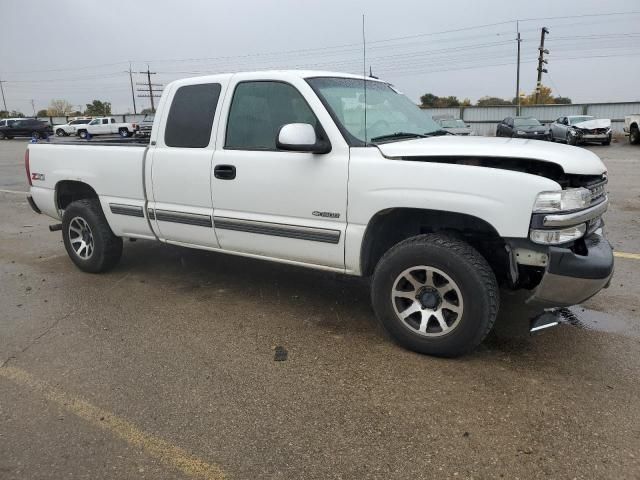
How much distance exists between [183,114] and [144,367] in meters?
2.14

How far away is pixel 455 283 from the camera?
325 cm

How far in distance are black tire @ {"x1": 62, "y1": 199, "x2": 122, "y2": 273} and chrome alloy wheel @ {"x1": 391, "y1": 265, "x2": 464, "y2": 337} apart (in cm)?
315

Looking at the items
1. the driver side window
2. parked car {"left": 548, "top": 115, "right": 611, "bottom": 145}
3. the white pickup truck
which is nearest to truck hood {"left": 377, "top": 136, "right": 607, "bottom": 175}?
the white pickup truck

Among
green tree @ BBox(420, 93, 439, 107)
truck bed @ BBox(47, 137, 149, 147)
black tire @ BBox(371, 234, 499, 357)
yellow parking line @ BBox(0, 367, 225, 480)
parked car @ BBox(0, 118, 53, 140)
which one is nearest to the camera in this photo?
yellow parking line @ BBox(0, 367, 225, 480)

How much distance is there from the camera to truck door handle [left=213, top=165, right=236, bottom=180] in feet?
13.3

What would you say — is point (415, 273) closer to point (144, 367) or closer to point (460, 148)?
point (460, 148)

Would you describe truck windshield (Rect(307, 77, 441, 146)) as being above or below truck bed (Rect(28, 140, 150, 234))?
above

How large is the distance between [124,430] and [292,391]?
937mm

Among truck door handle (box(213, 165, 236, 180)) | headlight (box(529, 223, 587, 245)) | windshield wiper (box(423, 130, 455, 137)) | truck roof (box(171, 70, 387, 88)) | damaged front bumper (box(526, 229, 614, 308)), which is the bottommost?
damaged front bumper (box(526, 229, 614, 308))

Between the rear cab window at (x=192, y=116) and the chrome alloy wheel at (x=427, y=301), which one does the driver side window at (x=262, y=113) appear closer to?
the rear cab window at (x=192, y=116)

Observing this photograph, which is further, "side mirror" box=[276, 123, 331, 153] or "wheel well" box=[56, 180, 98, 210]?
"wheel well" box=[56, 180, 98, 210]

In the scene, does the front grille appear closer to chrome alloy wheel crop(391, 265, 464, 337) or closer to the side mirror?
chrome alloy wheel crop(391, 265, 464, 337)

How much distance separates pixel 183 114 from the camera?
4.44 meters

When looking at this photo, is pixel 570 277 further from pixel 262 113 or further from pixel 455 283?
pixel 262 113
